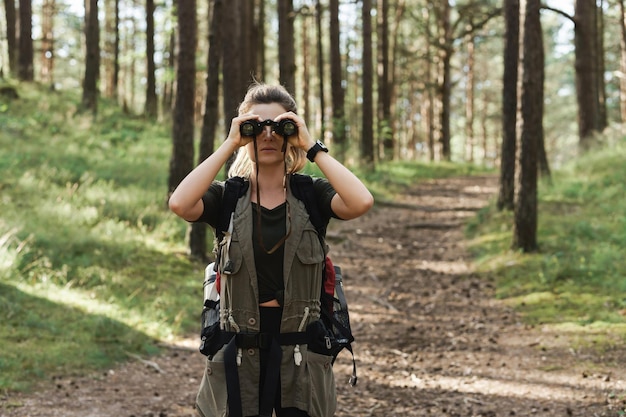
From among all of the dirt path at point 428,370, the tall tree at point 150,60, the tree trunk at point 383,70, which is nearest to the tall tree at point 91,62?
the tall tree at point 150,60

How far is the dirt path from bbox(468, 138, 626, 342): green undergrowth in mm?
427

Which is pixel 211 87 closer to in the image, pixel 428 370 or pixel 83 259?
pixel 83 259

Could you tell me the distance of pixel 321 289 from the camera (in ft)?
11.0

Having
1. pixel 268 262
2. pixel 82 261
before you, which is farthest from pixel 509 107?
pixel 268 262

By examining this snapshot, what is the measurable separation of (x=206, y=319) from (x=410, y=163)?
88.0 ft

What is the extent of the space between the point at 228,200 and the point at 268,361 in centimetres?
78

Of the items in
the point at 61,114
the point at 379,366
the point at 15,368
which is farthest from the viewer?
the point at 61,114

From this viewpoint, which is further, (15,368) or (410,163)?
(410,163)

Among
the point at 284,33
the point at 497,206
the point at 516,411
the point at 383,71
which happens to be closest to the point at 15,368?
the point at 516,411

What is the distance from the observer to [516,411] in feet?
20.8

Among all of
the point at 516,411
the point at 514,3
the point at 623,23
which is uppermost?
the point at 623,23

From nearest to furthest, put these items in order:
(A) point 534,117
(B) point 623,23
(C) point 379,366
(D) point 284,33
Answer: (C) point 379,366, (A) point 534,117, (D) point 284,33, (B) point 623,23

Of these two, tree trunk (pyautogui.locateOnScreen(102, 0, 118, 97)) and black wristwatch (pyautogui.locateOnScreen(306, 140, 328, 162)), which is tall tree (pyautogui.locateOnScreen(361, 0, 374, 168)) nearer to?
black wristwatch (pyautogui.locateOnScreen(306, 140, 328, 162))

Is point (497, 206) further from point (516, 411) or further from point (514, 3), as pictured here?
point (516, 411)
